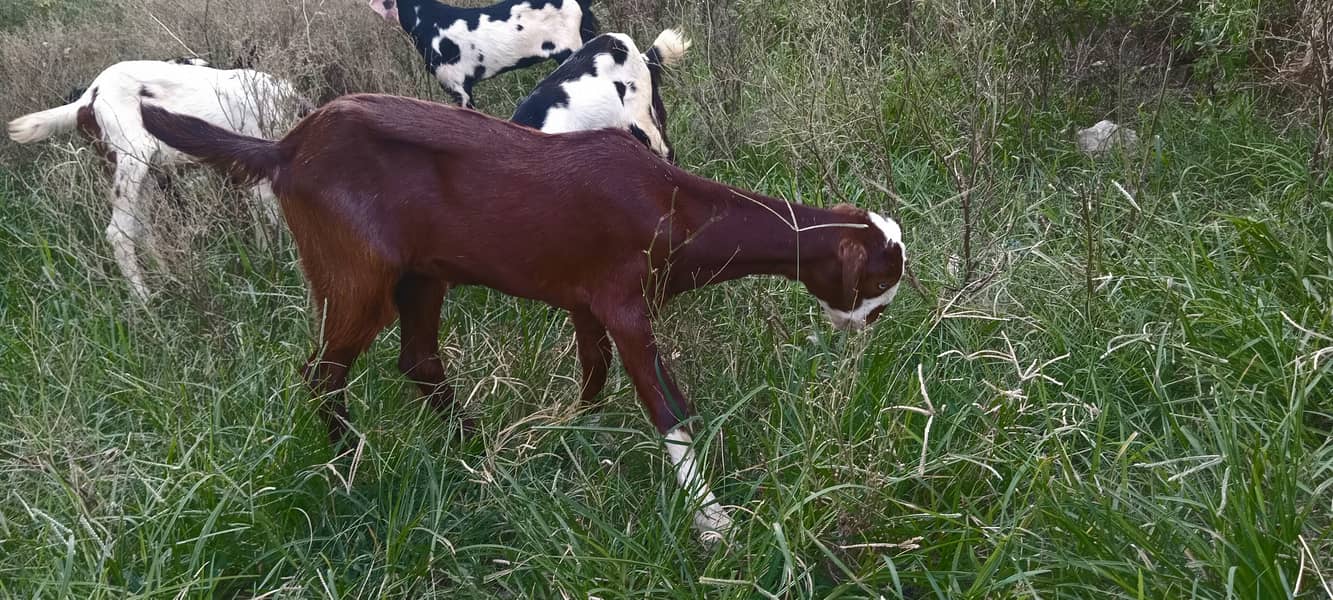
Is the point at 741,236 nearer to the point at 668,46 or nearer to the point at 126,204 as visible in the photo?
the point at 668,46

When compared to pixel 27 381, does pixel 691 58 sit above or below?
below

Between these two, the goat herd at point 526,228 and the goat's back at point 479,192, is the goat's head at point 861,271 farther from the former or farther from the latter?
the goat's back at point 479,192

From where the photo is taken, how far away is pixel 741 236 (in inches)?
139

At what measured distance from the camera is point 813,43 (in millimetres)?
5980

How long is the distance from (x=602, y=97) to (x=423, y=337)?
1.66m

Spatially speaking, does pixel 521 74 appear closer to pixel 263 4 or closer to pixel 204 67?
pixel 263 4

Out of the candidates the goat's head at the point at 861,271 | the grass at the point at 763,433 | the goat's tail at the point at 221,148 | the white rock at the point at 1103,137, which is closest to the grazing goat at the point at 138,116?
the grass at the point at 763,433

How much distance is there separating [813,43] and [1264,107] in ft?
7.09

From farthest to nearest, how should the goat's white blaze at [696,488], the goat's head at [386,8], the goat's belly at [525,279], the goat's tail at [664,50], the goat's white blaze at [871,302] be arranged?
the goat's head at [386,8] < the goat's tail at [664,50] < the goat's white blaze at [871,302] < the goat's belly at [525,279] < the goat's white blaze at [696,488]

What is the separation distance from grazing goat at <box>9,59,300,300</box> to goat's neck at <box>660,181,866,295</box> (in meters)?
2.20

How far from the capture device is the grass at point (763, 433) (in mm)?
2879

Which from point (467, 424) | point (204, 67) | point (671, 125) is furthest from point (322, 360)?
point (671, 125)

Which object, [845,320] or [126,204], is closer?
[845,320]

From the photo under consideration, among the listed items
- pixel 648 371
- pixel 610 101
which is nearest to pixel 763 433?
pixel 648 371
